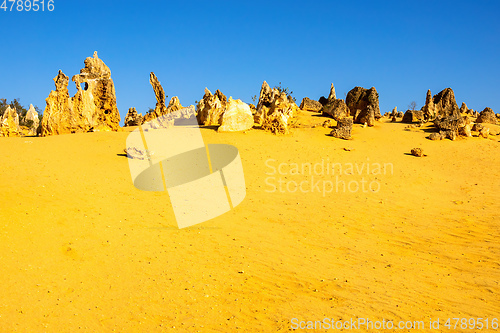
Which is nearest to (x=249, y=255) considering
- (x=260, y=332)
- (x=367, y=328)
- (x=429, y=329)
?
(x=260, y=332)

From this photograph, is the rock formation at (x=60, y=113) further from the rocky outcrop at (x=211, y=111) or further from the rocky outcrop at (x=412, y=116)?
the rocky outcrop at (x=412, y=116)

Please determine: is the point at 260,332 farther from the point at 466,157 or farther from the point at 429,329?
the point at 466,157

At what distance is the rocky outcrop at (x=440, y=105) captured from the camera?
25953 mm

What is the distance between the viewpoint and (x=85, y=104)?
18.8 metres

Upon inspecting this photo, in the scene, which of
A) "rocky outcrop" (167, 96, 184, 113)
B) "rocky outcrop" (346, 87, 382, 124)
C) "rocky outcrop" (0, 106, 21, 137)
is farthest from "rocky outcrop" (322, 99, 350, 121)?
"rocky outcrop" (0, 106, 21, 137)

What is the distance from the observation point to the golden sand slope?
610cm

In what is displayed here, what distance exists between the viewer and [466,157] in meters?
17.9

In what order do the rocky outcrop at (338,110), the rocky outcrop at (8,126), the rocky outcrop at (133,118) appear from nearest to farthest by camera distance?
the rocky outcrop at (8,126) → the rocky outcrop at (338,110) → the rocky outcrop at (133,118)

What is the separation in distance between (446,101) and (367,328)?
84.8 ft

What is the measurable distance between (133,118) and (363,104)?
2032cm

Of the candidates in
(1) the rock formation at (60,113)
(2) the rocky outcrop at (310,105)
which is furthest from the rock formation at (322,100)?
(1) the rock formation at (60,113)

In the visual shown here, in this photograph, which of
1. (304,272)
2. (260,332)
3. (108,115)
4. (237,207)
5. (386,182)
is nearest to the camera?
(260,332)

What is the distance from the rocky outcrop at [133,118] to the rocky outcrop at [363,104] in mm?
17260

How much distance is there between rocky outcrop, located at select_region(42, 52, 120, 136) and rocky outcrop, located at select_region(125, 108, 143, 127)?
34.6 feet
